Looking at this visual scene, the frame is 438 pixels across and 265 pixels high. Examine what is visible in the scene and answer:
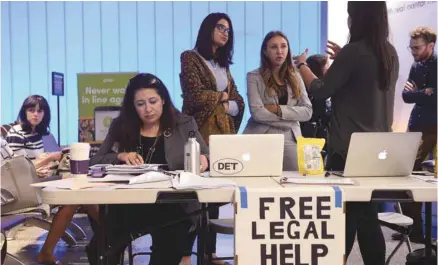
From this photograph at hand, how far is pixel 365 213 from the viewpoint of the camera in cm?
208

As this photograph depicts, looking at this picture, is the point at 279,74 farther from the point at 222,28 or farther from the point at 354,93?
the point at 354,93

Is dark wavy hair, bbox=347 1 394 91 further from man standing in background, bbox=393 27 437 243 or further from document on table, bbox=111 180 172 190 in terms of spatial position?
man standing in background, bbox=393 27 437 243

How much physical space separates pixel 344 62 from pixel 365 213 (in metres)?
0.68

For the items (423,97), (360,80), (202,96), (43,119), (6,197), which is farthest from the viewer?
(43,119)

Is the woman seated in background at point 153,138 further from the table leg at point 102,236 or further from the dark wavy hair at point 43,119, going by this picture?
the dark wavy hair at point 43,119

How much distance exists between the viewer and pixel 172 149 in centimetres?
238

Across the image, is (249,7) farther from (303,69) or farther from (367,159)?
(367,159)

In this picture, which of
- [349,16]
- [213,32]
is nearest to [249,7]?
[213,32]

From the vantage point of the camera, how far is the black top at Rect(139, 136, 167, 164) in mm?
2385

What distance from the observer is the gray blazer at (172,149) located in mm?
2350

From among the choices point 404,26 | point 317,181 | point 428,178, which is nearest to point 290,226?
point 317,181

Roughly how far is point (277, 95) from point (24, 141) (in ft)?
7.02

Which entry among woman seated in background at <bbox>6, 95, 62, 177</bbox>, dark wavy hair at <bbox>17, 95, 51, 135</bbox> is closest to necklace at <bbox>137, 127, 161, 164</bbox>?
woman seated in background at <bbox>6, 95, 62, 177</bbox>

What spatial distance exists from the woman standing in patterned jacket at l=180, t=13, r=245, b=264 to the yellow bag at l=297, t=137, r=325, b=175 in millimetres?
878
